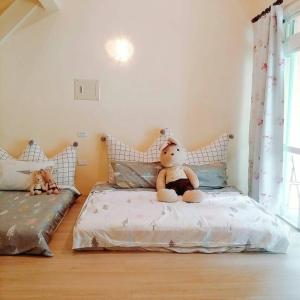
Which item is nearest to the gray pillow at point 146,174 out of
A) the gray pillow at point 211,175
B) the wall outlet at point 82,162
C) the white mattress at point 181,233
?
the gray pillow at point 211,175

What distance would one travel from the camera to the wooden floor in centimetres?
178

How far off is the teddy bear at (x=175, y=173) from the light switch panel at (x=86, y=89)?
101 centimetres

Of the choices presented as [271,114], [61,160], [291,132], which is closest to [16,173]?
[61,160]

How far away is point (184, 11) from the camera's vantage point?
356 centimetres

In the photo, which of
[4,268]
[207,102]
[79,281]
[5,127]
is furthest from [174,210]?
[5,127]

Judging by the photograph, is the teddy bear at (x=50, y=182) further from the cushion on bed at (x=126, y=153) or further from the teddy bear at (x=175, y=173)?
the teddy bear at (x=175, y=173)

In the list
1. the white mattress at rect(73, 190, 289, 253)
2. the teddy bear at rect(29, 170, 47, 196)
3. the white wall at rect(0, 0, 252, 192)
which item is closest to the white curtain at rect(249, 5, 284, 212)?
the white wall at rect(0, 0, 252, 192)

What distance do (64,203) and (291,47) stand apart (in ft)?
8.42

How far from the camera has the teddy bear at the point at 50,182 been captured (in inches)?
125

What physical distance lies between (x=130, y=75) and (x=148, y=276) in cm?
232

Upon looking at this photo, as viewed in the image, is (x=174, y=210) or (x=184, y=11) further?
(x=184, y=11)

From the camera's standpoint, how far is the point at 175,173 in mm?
3213

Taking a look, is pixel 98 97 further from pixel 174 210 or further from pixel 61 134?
pixel 174 210

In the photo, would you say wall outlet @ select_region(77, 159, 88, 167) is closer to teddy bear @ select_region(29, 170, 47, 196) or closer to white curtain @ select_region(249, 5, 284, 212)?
teddy bear @ select_region(29, 170, 47, 196)
